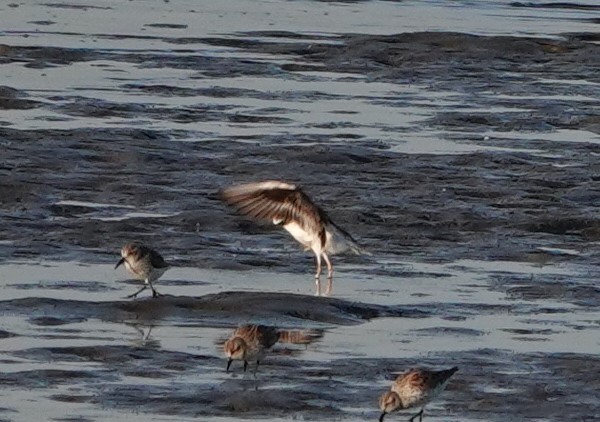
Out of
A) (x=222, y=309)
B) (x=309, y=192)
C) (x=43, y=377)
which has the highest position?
(x=43, y=377)

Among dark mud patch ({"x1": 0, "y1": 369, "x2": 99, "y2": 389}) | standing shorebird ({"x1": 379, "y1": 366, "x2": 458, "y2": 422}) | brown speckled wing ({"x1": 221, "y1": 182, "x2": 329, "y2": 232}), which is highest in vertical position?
brown speckled wing ({"x1": 221, "y1": 182, "x2": 329, "y2": 232})

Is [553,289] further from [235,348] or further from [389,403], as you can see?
[389,403]

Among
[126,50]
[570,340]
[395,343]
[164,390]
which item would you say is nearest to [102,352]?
[164,390]

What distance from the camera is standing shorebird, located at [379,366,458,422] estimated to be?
9734 millimetres

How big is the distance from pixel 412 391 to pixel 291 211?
13.8 ft

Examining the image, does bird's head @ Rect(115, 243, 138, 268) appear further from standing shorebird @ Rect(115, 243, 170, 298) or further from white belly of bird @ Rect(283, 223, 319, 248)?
white belly of bird @ Rect(283, 223, 319, 248)

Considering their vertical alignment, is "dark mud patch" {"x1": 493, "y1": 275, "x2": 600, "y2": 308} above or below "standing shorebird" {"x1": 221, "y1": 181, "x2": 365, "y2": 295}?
below

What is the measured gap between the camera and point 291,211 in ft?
45.3

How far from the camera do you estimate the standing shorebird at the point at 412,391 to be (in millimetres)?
9734

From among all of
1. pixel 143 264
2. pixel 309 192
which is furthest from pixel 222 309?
pixel 309 192

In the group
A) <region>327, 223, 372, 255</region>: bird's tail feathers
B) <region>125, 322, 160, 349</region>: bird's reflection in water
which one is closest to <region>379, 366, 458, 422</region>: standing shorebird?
<region>125, 322, 160, 349</region>: bird's reflection in water

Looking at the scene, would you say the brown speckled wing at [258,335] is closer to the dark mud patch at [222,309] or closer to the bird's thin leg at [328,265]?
the dark mud patch at [222,309]

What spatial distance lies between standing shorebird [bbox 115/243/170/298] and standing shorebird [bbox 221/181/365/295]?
89cm

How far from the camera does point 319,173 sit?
17.8 metres
